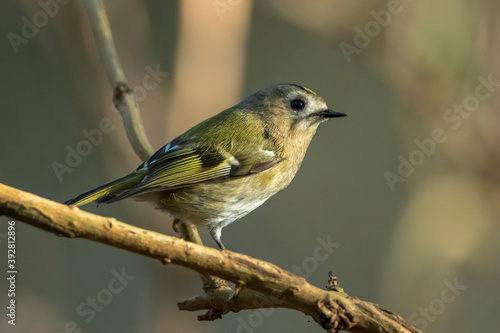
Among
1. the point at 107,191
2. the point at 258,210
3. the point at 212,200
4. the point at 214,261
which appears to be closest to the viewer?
the point at 214,261

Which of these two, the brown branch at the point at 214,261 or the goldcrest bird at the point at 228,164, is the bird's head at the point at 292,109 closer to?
the goldcrest bird at the point at 228,164

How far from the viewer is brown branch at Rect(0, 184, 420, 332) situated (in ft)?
3.02

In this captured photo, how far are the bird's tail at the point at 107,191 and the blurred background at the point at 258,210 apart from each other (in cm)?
51

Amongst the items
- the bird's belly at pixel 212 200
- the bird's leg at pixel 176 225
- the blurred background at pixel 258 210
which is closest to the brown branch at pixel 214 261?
the bird's belly at pixel 212 200

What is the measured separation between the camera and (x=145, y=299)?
229 centimetres

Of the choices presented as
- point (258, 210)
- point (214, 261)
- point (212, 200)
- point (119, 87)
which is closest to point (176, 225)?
point (212, 200)

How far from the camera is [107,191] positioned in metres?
1.73

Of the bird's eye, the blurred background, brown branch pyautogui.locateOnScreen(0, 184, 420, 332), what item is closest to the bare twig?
the blurred background

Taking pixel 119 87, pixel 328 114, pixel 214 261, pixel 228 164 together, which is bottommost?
pixel 214 261

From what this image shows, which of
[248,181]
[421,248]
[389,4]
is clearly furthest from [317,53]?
[248,181]

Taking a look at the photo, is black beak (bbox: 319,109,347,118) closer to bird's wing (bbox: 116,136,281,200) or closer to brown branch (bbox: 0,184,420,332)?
bird's wing (bbox: 116,136,281,200)

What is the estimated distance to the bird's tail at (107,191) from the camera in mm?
1656

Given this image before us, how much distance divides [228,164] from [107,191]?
45 centimetres

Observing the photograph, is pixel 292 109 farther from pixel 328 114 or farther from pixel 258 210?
pixel 258 210
